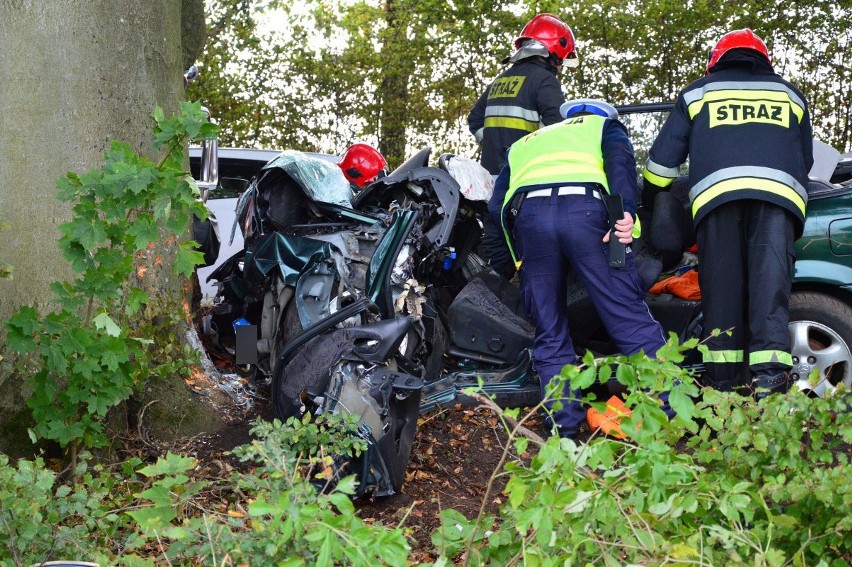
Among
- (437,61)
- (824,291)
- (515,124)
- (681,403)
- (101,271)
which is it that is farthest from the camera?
(437,61)

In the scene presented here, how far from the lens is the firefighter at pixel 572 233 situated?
4.86 meters

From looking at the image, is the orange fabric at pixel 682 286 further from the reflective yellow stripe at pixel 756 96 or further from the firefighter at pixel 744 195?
the reflective yellow stripe at pixel 756 96

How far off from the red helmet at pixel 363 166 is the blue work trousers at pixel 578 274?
6.26 feet

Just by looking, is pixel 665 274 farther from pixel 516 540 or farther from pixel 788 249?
pixel 516 540

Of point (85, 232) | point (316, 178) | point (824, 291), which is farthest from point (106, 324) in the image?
point (824, 291)

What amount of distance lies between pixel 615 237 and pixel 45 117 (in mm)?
2683

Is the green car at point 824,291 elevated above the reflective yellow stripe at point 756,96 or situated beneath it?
situated beneath

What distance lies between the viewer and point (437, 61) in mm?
12547

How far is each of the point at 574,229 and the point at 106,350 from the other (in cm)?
237

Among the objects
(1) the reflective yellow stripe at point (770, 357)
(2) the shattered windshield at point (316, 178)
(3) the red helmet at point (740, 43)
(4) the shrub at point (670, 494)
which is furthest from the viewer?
(2) the shattered windshield at point (316, 178)

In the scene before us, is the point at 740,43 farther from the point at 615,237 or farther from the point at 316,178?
the point at 316,178

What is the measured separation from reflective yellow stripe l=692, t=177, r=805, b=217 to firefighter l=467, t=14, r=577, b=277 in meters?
1.84

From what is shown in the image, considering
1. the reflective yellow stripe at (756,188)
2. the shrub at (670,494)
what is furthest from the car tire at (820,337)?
the shrub at (670,494)

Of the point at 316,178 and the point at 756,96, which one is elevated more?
the point at 756,96
